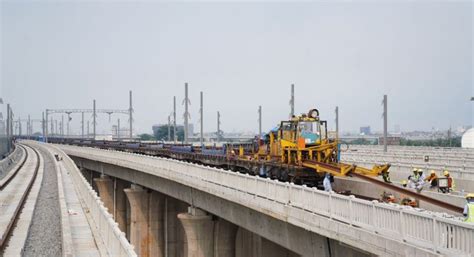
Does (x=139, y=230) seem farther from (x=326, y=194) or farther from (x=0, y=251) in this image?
(x=326, y=194)

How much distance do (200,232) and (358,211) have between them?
53.8ft

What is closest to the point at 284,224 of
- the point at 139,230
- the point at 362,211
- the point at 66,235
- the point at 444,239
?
the point at 362,211

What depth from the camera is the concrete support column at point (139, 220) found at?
144ft

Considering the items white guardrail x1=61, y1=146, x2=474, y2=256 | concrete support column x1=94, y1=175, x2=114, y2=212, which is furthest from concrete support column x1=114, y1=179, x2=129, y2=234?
white guardrail x1=61, y1=146, x2=474, y2=256

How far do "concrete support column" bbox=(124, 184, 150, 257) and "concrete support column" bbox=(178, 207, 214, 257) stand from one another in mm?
15875

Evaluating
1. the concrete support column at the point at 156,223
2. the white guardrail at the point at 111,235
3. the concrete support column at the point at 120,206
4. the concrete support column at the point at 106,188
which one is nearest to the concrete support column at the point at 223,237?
the white guardrail at the point at 111,235

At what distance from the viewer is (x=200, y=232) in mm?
28688

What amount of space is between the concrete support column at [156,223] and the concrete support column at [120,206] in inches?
552

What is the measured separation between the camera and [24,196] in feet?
104

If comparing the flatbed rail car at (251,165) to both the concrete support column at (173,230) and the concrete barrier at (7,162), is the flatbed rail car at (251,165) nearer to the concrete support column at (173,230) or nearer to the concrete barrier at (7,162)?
the concrete support column at (173,230)

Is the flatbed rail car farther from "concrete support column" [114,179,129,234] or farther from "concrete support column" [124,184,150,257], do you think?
"concrete support column" [114,179,129,234]

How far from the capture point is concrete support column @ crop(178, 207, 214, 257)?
28.6 metres

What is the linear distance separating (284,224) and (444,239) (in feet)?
27.2

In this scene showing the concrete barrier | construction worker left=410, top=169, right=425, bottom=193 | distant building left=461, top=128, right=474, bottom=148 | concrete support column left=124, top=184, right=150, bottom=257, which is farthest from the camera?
distant building left=461, top=128, right=474, bottom=148
